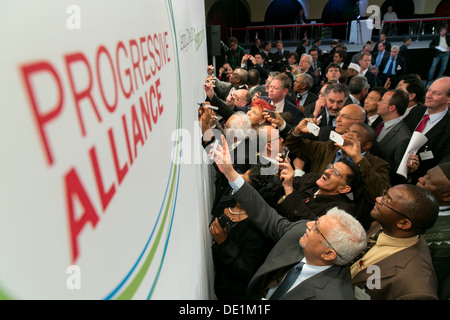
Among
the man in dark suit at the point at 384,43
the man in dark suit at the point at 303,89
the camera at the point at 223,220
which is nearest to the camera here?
the camera at the point at 223,220

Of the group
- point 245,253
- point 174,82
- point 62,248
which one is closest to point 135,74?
point 62,248

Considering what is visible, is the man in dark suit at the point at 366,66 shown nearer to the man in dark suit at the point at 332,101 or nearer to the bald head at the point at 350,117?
the man in dark suit at the point at 332,101

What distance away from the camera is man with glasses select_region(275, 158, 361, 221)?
6.36 feet

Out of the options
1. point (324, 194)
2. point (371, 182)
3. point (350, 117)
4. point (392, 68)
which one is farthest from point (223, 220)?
point (392, 68)

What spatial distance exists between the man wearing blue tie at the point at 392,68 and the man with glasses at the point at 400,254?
619cm

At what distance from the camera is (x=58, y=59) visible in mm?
341

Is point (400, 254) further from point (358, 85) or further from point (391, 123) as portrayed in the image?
point (358, 85)

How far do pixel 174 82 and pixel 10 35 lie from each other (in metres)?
0.92

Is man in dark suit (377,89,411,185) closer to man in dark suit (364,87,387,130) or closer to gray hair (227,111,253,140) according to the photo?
man in dark suit (364,87,387,130)

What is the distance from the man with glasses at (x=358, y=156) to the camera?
2.14 meters

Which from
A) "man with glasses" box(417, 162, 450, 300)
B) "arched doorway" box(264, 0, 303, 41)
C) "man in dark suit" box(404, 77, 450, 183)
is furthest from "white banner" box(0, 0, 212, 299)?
"arched doorway" box(264, 0, 303, 41)

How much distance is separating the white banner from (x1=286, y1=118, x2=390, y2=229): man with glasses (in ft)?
5.97

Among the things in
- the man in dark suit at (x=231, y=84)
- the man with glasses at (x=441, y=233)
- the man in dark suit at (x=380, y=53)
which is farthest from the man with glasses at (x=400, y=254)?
the man in dark suit at (x=380, y=53)

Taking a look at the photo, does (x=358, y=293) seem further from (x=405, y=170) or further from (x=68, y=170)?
(x=68, y=170)
